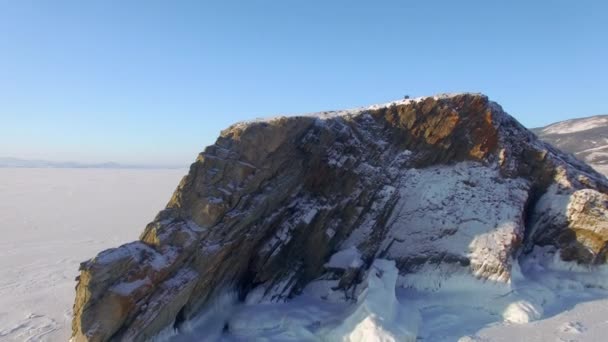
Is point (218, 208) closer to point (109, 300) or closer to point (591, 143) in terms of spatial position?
point (109, 300)

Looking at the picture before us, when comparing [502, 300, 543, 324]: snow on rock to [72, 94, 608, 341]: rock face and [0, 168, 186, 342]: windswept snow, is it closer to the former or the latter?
[72, 94, 608, 341]: rock face

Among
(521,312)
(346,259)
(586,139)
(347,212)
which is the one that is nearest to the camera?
(521,312)

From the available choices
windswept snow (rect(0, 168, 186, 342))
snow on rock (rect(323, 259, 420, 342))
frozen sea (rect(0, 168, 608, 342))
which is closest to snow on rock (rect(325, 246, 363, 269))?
snow on rock (rect(323, 259, 420, 342))

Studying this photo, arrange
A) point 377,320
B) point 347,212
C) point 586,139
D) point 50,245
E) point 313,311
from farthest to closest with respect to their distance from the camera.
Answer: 1. point 586,139
2. point 50,245
3. point 347,212
4. point 313,311
5. point 377,320

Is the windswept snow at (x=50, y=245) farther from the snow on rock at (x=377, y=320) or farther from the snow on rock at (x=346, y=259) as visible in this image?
the snow on rock at (x=346, y=259)

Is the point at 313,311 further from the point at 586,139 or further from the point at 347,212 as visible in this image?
the point at 586,139

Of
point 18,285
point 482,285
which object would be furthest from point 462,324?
point 18,285

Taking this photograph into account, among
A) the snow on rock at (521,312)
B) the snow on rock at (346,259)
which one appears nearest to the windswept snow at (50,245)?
the snow on rock at (346,259)

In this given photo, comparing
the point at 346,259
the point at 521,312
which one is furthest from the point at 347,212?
the point at 521,312
